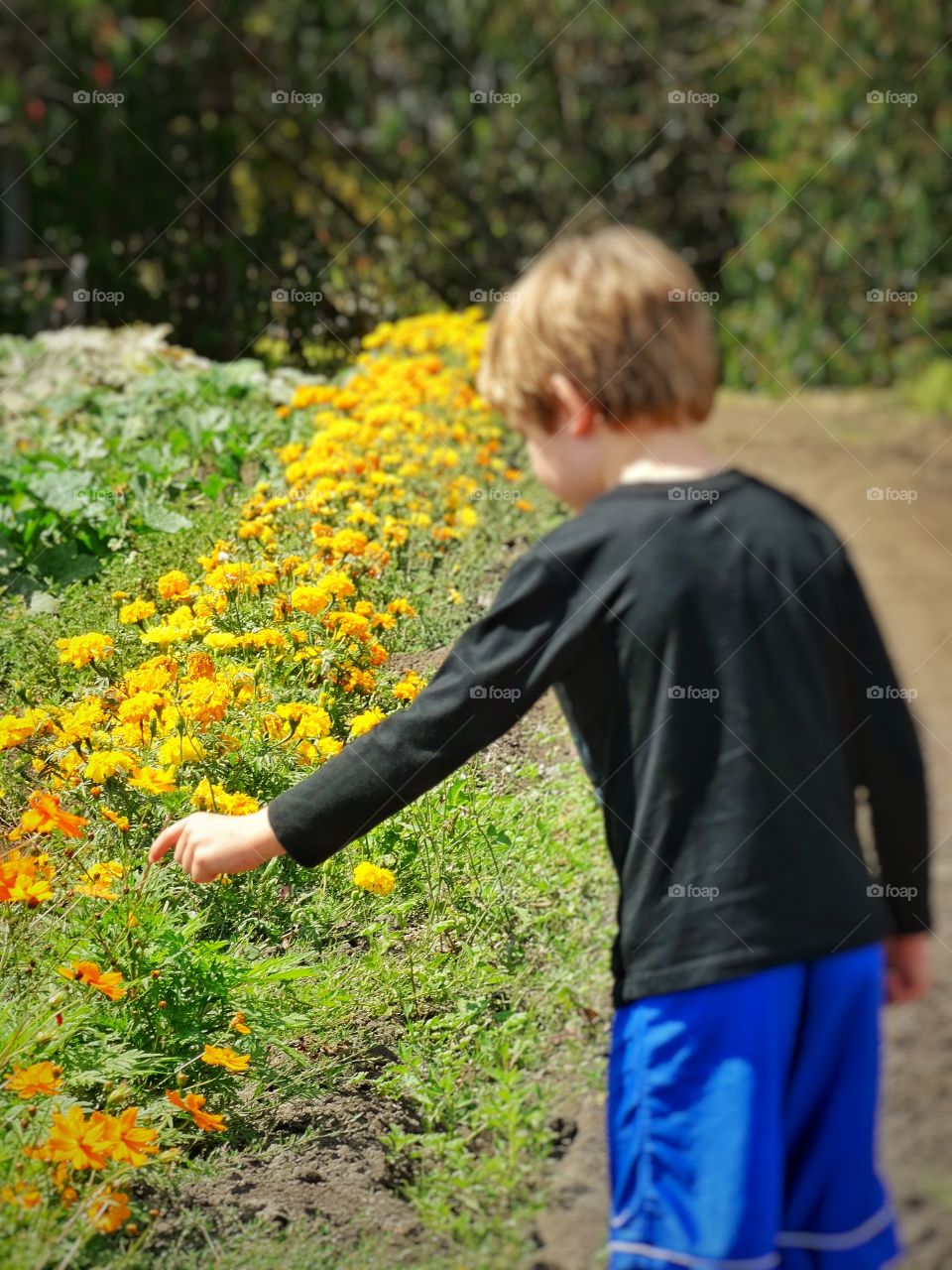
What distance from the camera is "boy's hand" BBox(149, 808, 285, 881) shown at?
5.01 ft

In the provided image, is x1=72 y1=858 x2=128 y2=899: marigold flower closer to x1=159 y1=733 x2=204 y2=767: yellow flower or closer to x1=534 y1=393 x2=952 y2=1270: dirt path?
x1=159 y1=733 x2=204 y2=767: yellow flower

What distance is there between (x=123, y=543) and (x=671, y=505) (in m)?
1.70

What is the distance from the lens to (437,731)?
1.43 meters

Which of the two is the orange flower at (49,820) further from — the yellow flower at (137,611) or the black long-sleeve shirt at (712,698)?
the black long-sleeve shirt at (712,698)

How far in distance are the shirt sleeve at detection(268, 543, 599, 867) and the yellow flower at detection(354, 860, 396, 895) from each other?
0.41m

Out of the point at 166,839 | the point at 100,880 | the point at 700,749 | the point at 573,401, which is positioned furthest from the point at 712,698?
the point at 100,880

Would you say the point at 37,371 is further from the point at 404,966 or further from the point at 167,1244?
the point at 167,1244

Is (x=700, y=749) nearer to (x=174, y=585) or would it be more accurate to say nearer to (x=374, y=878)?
(x=374, y=878)

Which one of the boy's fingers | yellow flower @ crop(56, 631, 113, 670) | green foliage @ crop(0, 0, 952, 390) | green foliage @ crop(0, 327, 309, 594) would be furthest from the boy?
green foliage @ crop(0, 0, 952, 390)

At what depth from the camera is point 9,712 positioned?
2291 millimetres

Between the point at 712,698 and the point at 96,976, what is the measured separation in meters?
0.93

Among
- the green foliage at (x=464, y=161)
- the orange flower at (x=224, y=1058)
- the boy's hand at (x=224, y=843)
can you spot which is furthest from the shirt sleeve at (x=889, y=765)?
the green foliage at (x=464, y=161)

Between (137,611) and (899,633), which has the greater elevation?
(899,633)

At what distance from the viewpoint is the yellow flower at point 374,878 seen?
6.31ft
